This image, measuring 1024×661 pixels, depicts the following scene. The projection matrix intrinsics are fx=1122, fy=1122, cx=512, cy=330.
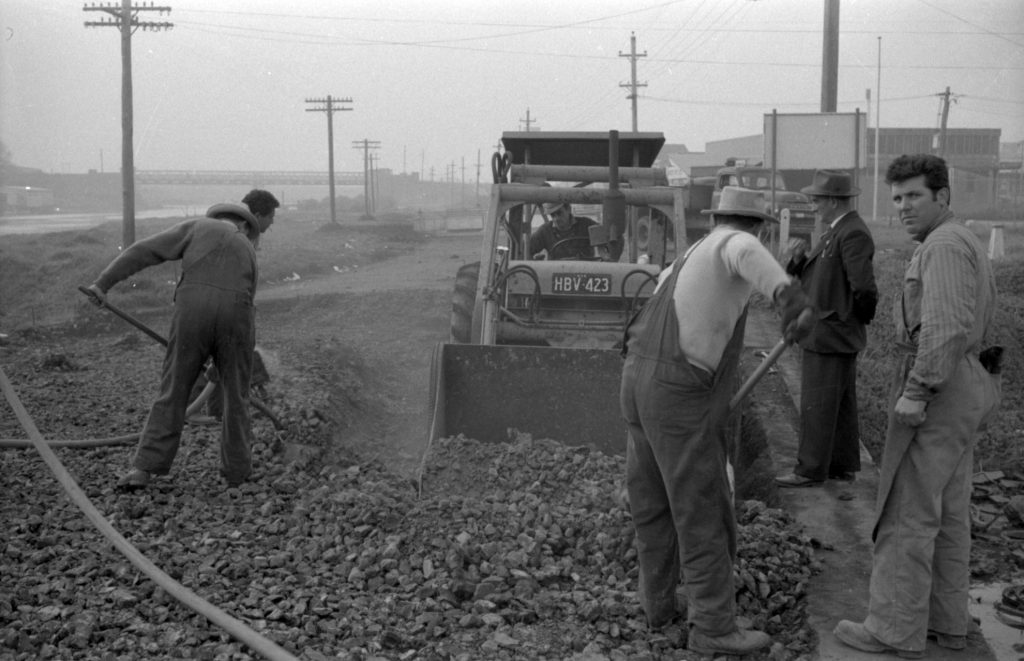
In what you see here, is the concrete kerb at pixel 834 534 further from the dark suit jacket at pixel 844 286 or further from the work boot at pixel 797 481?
the dark suit jacket at pixel 844 286

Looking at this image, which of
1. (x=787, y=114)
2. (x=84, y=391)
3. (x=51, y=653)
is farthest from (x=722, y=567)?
(x=787, y=114)

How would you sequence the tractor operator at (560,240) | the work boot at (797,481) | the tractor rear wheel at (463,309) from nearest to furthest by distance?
the work boot at (797,481)
the tractor operator at (560,240)
the tractor rear wheel at (463,309)

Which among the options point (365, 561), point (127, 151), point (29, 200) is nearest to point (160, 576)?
point (365, 561)

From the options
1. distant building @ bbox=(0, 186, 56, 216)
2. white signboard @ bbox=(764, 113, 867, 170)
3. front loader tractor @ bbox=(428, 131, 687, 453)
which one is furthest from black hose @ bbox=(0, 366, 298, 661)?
distant building @ bbox=(0, 186, 56, 216)

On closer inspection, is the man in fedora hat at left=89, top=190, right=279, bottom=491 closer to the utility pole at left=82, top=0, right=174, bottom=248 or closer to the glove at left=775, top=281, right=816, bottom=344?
the glove at left=775, top=281, right=816, bottom=344

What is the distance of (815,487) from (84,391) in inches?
235

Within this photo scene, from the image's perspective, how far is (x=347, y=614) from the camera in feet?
14.6

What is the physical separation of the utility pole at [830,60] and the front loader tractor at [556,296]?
10244mm

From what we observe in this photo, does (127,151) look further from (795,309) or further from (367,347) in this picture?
(795,309)

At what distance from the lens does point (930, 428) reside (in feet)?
13.8

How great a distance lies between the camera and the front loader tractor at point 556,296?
24.4ft

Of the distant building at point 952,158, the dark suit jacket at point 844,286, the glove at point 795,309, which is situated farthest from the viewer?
the distant building at point 952,158

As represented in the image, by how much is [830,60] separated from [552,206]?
1178 cm

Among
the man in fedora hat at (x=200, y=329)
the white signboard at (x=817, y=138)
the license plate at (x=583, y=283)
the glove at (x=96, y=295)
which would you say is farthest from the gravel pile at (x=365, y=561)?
the white signboard at (x=817, y=138)
